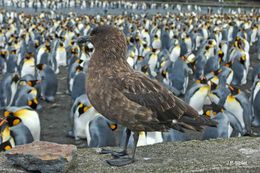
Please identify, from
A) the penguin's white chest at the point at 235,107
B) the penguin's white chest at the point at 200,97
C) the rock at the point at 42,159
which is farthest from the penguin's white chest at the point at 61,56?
the rock at the point at 42,159

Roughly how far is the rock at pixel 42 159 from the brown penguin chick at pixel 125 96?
13.4 inches

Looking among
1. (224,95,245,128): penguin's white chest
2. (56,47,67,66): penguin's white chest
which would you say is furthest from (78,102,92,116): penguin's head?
(56,47,67,66): penguin's white chest

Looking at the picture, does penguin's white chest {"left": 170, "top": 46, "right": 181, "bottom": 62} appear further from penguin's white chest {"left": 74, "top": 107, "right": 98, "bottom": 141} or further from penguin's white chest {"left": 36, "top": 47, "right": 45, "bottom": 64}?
penguin's white chest {"left": 74, "top": 107, "right": 98, "bottom": 141}

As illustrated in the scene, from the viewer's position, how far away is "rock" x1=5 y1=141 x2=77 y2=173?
9.04ft

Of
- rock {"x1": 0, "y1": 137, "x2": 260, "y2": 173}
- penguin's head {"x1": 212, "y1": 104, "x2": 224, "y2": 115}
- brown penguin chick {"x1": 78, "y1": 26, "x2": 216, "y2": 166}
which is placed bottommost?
penguin's head {"x1": 212, "y1": 104, "x2": 224, "y2": 115}

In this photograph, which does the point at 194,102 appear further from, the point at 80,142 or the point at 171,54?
the point at 171,54

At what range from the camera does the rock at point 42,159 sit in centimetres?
275

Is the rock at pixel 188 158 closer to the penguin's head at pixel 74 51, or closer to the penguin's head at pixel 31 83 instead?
the penguin's head at pixel 31 83

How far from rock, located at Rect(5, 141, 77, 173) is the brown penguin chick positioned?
1.12 feet

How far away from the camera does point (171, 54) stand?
524 inches

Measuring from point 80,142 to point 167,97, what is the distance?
366 centimetres

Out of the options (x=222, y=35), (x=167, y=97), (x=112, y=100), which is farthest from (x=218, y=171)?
(x=222, y=35)

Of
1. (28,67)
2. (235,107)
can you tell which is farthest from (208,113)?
(28,67)

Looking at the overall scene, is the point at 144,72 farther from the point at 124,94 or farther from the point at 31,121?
the point at 124,94
